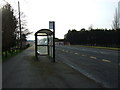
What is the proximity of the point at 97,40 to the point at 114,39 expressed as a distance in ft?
24.1

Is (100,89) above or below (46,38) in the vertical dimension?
below

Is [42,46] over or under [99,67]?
over

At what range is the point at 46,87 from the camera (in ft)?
24.8

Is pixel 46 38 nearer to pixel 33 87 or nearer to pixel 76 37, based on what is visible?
pixel 33 87

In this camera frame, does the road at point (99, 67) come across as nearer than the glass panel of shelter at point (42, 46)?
Yes

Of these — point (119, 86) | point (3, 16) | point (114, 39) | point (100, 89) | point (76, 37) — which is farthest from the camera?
point (76, 37)

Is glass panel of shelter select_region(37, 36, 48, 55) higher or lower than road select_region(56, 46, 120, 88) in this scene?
higher

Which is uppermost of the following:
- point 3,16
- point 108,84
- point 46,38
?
point 3,16

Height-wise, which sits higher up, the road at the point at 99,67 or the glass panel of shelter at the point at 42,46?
the glass panel of shelter at the point at 42,46

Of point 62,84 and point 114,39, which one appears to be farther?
point 114,39

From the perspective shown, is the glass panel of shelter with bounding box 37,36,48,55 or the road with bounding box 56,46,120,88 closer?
the road with bounding box 56,46,120,88

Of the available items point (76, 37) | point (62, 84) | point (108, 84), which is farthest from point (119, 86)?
point (76, 37)

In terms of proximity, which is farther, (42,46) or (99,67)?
(42,46)

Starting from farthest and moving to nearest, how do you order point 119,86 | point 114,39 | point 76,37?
point 76,37 < point 114,39 < point 119,86
